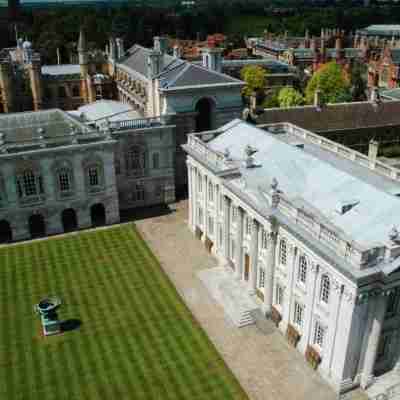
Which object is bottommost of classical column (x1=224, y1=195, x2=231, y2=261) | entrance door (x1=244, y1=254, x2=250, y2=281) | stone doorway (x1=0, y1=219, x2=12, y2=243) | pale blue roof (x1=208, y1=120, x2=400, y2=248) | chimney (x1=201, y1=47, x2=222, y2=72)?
stone doorway (x1=0, y1=219, x2=12, y2=243)

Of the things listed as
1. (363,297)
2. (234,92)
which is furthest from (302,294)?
(234,92)

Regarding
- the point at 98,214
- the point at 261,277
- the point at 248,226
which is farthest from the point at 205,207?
the point at 98,214

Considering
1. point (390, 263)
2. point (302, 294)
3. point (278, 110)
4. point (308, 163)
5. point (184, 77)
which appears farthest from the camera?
point (278, 110)

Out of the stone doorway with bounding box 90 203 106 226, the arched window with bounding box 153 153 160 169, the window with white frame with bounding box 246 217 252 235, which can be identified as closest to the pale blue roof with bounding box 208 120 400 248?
the window with white frame with bounding box 246 217 252 235

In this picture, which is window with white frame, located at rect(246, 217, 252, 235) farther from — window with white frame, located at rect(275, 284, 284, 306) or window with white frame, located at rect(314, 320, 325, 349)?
window with white frame, located at rect(314, 320, 325, 349)

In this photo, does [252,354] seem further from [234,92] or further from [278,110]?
[278,110]

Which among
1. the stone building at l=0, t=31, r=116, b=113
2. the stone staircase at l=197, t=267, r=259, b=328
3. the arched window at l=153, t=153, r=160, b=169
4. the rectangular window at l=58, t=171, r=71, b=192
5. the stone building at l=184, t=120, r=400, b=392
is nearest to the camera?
the stone building at l=184, t=120, r=400, b=392

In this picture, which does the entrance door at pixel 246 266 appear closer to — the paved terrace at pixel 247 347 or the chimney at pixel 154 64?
the paved terrace at pixel 247 347
